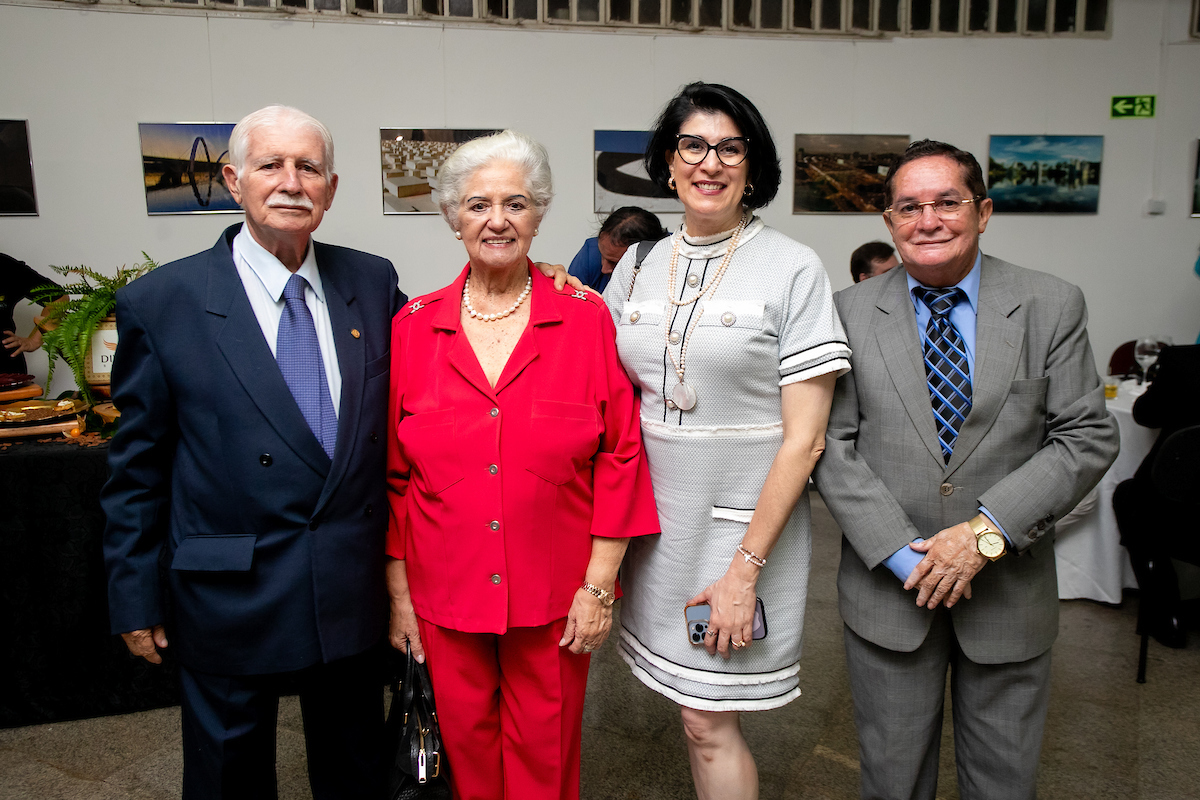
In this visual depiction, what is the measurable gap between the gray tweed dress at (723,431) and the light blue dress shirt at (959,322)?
0.68 feet

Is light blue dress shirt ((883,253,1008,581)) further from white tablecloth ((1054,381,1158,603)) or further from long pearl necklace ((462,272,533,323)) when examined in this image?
white tablecloth ((1054,381,1158,603))

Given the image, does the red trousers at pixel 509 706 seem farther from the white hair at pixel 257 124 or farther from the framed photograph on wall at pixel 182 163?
the framed photograph on wall at pixel 182 163

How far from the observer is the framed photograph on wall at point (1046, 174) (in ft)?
20.3

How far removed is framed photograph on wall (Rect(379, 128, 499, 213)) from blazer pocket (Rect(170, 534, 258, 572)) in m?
4.37

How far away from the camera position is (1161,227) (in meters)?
6.33

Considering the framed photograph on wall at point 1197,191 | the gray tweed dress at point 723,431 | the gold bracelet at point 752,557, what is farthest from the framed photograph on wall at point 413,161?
the framed photograph on wall at point 1197,191

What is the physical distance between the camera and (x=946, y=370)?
168 centimetres

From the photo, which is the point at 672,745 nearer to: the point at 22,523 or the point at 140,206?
the point at 22,523

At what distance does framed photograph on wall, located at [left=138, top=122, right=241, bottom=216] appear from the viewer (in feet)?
17.4

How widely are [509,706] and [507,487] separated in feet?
1.79

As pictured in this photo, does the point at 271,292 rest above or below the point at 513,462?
above

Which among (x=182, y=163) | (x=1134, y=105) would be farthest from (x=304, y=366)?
(x=1134, y=105)

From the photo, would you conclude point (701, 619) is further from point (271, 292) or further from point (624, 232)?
point (624, 232)

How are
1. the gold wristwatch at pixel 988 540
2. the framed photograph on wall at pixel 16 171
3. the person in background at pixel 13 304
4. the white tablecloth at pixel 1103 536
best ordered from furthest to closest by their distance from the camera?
1. the framed photograph on wall at pixel 16 171
2. the person in background at pixel 13 304
3. the white tablecloth at pixel 1103 536
4. the gold wristwatch at pixel 988 540
